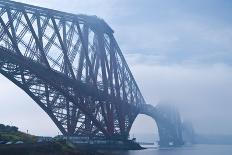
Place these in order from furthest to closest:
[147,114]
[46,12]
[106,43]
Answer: [147,114], [106,43], [46,12]

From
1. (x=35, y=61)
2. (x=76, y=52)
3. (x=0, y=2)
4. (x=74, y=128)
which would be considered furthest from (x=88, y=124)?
(x=0, y=2)

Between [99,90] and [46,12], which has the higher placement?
[46,12]

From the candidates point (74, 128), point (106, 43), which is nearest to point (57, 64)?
point (74, 128)

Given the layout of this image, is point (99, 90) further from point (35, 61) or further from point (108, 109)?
point (35, 61)

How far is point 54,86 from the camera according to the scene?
95.2 m

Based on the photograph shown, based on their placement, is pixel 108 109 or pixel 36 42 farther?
pixel 108 109

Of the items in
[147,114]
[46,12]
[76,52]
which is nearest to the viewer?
[46,12]

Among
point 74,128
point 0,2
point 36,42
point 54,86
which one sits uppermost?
point 0,2

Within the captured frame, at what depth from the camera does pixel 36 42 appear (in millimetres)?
88250

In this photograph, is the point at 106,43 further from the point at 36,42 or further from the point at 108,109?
the point at 36,42

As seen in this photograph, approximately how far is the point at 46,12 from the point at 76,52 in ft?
50.6

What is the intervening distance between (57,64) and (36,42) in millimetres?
10860

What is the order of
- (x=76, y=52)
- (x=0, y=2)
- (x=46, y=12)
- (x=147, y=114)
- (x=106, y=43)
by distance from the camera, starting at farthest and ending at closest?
(x=147, y=114)
(x=106, y=43)
(x=76, y=52)
(x=46, y=12)
(x=0, y=2)

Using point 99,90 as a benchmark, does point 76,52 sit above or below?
above
